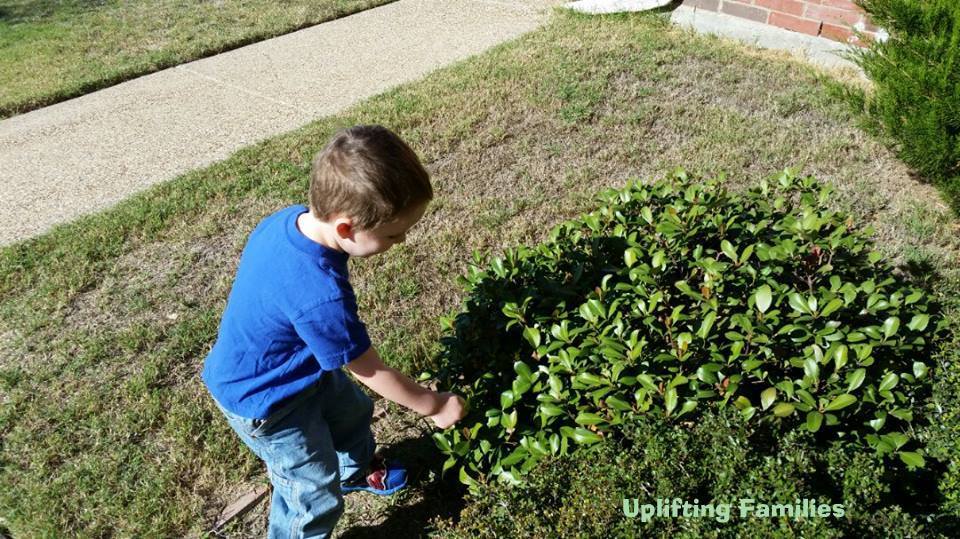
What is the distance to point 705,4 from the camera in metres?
6.61

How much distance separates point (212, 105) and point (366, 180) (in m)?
4.33

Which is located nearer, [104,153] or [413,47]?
[104,153]

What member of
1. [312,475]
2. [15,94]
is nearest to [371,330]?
[312,475]

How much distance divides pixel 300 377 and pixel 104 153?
3743 millimetres

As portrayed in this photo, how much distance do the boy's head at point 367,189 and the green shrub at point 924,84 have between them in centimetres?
299

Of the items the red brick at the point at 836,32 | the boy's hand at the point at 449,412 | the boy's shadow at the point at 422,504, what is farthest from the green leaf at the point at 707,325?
the red brick at the point at 836,32

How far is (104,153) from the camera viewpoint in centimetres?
526

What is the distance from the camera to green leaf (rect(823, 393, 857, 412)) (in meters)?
2.08

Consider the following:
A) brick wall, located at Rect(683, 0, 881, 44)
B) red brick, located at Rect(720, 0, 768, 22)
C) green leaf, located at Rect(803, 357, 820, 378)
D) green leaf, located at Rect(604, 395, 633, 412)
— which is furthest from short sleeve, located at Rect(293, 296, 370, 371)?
red brick, located at Rect(720, 0, 768, 22)

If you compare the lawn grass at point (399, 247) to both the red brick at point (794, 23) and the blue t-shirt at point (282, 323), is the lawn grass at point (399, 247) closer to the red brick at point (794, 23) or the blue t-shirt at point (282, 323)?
the red brick at point (794, 23)

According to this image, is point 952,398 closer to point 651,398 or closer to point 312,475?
point 651,398

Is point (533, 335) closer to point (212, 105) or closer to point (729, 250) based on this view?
point (729, 250)

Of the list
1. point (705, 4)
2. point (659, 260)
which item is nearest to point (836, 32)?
point (705, 4)

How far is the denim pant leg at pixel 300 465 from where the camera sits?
2.35m
